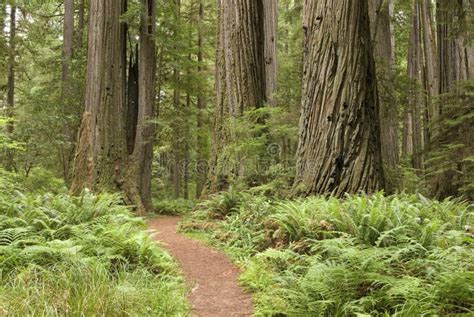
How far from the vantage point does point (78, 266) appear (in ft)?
12.6

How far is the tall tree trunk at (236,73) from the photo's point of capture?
9188 mm

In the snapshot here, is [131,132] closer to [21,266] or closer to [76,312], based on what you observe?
[21,266]

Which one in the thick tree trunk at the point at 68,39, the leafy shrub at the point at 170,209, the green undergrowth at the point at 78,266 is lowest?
the leafy shrub at the point at 170,209

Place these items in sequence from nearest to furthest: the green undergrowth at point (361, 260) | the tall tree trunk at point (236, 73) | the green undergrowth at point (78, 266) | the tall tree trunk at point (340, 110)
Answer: the green undergrowth at point (361, 260), the green undergrowth at point (78, 266), the tall tree trunk at point (340, 110), the tall tree trunk at point (236, 73)

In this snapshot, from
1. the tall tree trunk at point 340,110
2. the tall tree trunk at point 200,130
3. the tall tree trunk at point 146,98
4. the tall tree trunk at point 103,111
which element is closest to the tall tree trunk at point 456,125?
the tall tree trunk at point 340,110

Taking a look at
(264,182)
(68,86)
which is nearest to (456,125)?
(264,182)

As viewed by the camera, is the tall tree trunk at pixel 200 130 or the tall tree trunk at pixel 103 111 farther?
the tall tree trunk at pixel 200 130

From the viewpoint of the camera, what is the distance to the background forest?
3514 millimetres

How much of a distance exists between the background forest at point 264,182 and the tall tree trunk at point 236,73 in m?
→ 0.03

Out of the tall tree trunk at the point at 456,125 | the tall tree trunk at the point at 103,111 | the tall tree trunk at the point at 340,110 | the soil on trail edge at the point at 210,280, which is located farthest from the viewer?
the tall tree trunk at the point at 103,111

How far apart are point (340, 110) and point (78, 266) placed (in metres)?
4.15

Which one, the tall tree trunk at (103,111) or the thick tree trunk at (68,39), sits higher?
the thick tree trunk at (68,39)

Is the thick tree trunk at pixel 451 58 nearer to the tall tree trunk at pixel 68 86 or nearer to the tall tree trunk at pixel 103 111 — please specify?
the tall tree trunk at pixel 103 111

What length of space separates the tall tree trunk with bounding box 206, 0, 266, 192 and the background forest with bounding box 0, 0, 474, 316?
0.11 ft
